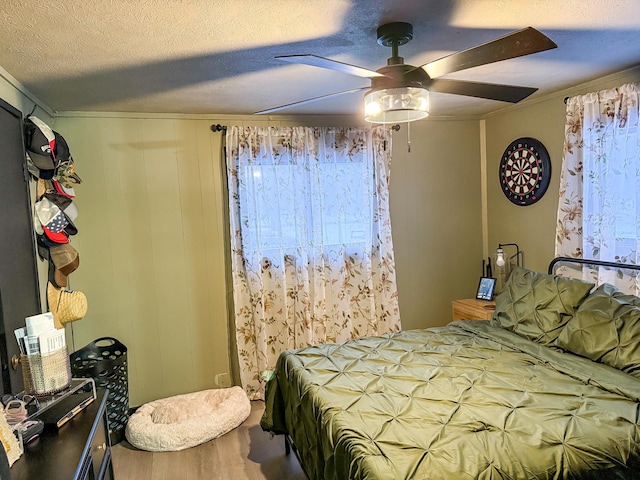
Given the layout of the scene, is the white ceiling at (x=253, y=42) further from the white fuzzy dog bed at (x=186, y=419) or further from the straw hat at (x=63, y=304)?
the white fuzzy dog bed at (x=186, y=419)

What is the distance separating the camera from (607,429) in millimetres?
1745

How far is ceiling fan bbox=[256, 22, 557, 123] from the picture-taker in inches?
63.0

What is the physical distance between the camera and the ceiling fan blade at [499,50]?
143 centimetres

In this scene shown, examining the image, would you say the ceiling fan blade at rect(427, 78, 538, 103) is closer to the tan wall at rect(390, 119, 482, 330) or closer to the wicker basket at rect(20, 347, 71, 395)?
the tan wall at rect(390, 119, 482, 330)

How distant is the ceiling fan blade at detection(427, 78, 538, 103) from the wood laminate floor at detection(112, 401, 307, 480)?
2336 mm

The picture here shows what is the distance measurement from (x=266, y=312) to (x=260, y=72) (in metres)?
1.97

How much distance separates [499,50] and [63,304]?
2.84 m

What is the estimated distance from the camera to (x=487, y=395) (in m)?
2.04

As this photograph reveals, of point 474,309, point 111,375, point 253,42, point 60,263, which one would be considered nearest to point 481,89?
point 253,42

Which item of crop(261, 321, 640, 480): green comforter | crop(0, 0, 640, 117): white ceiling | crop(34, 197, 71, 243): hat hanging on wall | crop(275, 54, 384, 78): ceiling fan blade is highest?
crop(0, 0, 640, 117): white ceiling

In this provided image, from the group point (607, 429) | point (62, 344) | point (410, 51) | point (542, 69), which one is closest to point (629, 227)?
point (542, 69)

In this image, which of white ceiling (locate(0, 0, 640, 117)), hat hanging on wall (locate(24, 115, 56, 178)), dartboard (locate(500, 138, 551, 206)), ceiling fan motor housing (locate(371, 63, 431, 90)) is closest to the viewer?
white ceiling (locate(0, 0, 640, 117))

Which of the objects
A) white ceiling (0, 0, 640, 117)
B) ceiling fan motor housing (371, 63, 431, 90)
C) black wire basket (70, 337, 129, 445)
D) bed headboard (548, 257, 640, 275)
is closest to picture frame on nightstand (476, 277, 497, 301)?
bed headboard (548, 257, 640, 275)

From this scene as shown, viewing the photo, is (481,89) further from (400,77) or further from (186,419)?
(186,419)
